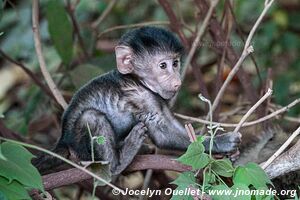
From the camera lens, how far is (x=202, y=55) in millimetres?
6234

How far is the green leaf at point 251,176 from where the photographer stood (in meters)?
2.69

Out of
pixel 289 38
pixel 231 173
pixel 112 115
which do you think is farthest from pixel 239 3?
pixel 231 173

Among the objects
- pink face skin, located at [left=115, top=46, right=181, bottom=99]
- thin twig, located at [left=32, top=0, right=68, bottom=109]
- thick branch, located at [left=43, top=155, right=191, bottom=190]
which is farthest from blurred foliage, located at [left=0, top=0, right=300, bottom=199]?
thick branch, located at [left=43, top=155, right=191, bottom=190]

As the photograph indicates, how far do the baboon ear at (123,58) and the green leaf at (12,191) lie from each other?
108 centimetres

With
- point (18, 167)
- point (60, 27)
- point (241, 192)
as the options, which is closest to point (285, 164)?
point (241, 192)

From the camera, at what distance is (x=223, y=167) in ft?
9.20

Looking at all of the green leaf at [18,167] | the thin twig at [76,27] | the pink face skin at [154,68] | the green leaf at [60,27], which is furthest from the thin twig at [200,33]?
the green leaf at [18,167]

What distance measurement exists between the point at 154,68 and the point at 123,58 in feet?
0.50

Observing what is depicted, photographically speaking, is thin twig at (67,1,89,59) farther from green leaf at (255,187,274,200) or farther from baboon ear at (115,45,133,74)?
green leaf at (255,187,274,200)

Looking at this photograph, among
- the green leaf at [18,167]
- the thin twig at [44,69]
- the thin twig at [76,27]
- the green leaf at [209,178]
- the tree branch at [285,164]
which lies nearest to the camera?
the green leaf at [18,167]

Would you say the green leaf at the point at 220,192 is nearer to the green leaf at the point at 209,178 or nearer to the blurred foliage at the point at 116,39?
the green leaf at the point at 209,178

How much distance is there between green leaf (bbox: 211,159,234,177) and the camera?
2.78 m

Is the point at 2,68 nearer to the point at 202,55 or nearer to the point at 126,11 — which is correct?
the point at 126,11

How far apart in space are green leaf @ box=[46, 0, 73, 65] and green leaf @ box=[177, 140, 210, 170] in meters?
1.72
